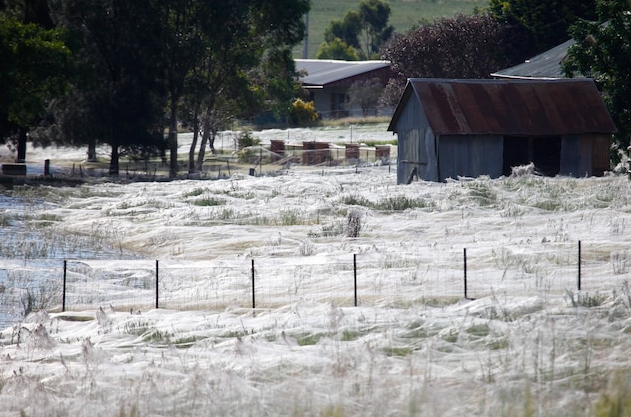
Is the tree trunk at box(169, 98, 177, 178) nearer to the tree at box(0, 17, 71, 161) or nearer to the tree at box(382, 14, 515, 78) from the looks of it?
the tree at box(0, 17, 71, 161)

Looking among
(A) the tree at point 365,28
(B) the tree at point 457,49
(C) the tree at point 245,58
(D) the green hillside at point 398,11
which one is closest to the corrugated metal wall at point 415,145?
(C) the tree at point 245,58

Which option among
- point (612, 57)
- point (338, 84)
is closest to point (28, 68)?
point (612, 57)

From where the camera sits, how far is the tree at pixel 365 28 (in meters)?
125

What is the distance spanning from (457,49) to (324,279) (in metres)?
47.1

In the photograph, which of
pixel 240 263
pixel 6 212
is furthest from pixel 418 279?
pixel 6 212

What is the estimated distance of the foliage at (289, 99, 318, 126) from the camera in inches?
Result: 2731

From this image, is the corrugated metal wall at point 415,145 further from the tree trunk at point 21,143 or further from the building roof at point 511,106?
the tree trunk at point 21,143

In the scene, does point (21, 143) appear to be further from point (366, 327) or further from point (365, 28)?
point (365, 28)

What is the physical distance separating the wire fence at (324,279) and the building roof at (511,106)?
15025mm

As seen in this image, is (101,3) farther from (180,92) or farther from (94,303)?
(94,303)

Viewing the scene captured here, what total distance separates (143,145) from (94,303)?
29.1 m

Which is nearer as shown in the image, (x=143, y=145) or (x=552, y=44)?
(x=143, y=145)

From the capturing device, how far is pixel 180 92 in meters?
45.2

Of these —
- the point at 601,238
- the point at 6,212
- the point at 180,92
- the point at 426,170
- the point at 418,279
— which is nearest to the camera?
the point at 418,279
